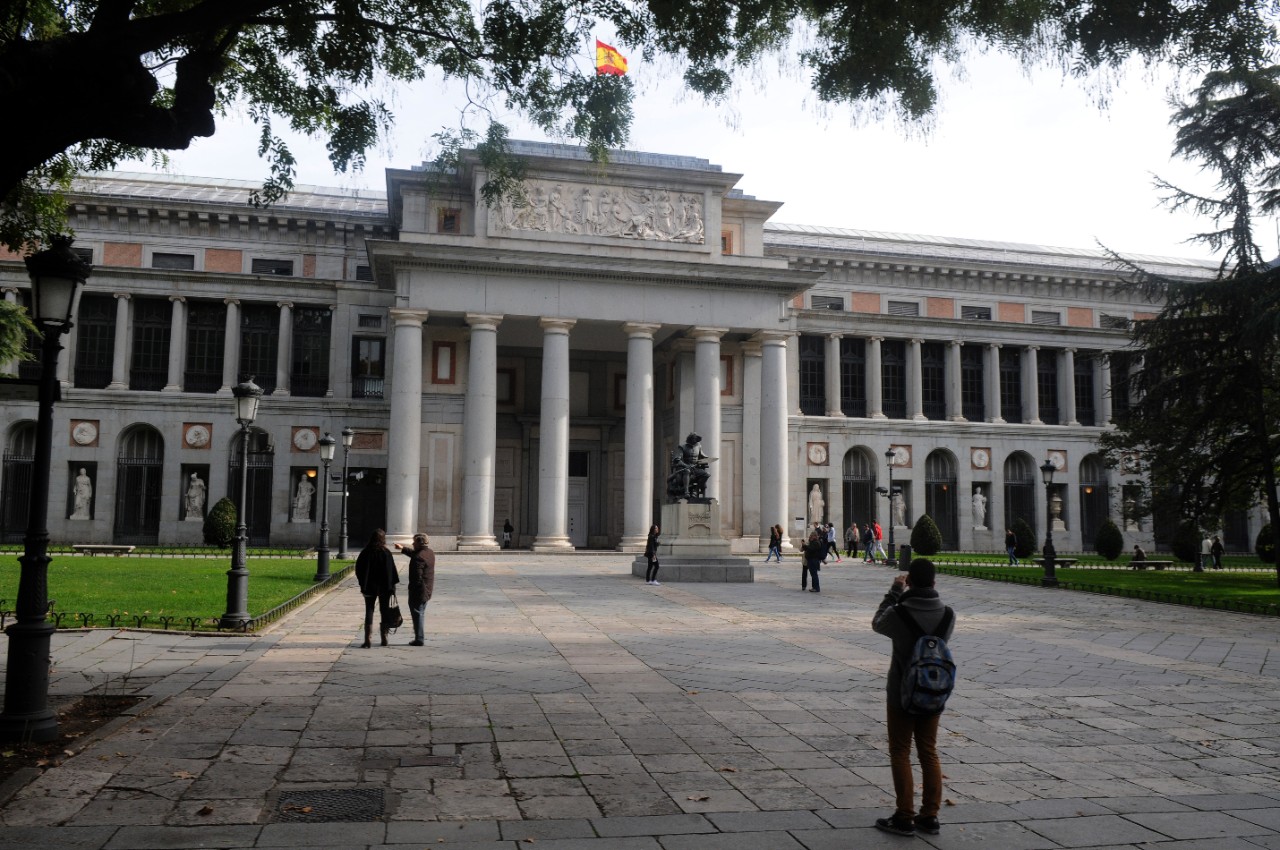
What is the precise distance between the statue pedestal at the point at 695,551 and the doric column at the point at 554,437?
12.6 metres

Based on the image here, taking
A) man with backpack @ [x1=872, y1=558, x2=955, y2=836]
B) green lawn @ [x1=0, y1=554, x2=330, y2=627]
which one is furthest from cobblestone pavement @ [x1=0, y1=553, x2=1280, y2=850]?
green lawn @ [x1=0, y1=554, x2=330, y2=627]

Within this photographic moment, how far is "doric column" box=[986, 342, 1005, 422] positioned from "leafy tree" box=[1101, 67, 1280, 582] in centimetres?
2459

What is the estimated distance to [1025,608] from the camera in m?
21.2

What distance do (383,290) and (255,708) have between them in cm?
4020

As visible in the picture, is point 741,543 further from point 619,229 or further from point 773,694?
point 773,694

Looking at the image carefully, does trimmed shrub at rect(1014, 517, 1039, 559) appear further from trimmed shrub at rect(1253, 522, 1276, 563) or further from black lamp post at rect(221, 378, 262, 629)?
black lamp post at rect(221, 378, 262, 629)

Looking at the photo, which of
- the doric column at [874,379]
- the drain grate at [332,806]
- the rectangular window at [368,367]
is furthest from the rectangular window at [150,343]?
the drain grate at [332,806]

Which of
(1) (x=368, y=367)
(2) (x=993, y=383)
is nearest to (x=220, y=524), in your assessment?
(1) (x=368, y=367)

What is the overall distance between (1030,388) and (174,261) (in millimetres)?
46865

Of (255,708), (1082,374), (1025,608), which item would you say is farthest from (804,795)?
(1082,374)

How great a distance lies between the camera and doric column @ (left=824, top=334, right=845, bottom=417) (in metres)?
52.7

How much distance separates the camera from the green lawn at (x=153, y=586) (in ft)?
52.5

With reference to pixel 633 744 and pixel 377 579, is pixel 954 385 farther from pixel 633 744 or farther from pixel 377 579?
pixel 633 744

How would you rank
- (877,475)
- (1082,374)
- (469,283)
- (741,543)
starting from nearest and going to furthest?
(469,283)
(741,543)
(877,475)
(1082,374)
